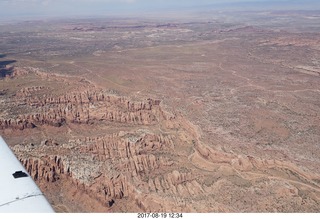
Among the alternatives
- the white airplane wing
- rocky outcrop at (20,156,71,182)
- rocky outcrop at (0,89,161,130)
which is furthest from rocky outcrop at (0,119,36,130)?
the white airplane wing

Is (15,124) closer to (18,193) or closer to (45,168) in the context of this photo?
(45,168)

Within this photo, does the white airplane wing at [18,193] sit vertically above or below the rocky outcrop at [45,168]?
above

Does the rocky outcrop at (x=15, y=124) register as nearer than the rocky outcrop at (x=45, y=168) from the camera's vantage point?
No

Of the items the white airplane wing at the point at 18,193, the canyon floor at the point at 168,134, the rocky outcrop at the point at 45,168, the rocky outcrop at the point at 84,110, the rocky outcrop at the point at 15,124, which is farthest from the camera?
the rocky outcrop at the point at 84,110

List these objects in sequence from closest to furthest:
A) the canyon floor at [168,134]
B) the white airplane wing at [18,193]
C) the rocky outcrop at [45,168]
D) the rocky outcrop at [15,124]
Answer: the white airplane wing at [18,193]
the canyon floor at [168,134]
the rocky outcrop at [45,168]
the rocky outcrop at [15,124]

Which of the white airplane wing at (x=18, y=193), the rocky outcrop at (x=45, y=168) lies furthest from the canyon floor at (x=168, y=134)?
the white airplane wing at (x=18, y=193)

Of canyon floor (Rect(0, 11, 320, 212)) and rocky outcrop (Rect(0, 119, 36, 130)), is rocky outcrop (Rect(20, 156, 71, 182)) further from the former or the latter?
rocky outcrop (Rect(0, 119, 36, 130))

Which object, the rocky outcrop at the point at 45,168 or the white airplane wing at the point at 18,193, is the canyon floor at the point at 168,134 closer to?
the rocky outcrop at the point at 45,168
